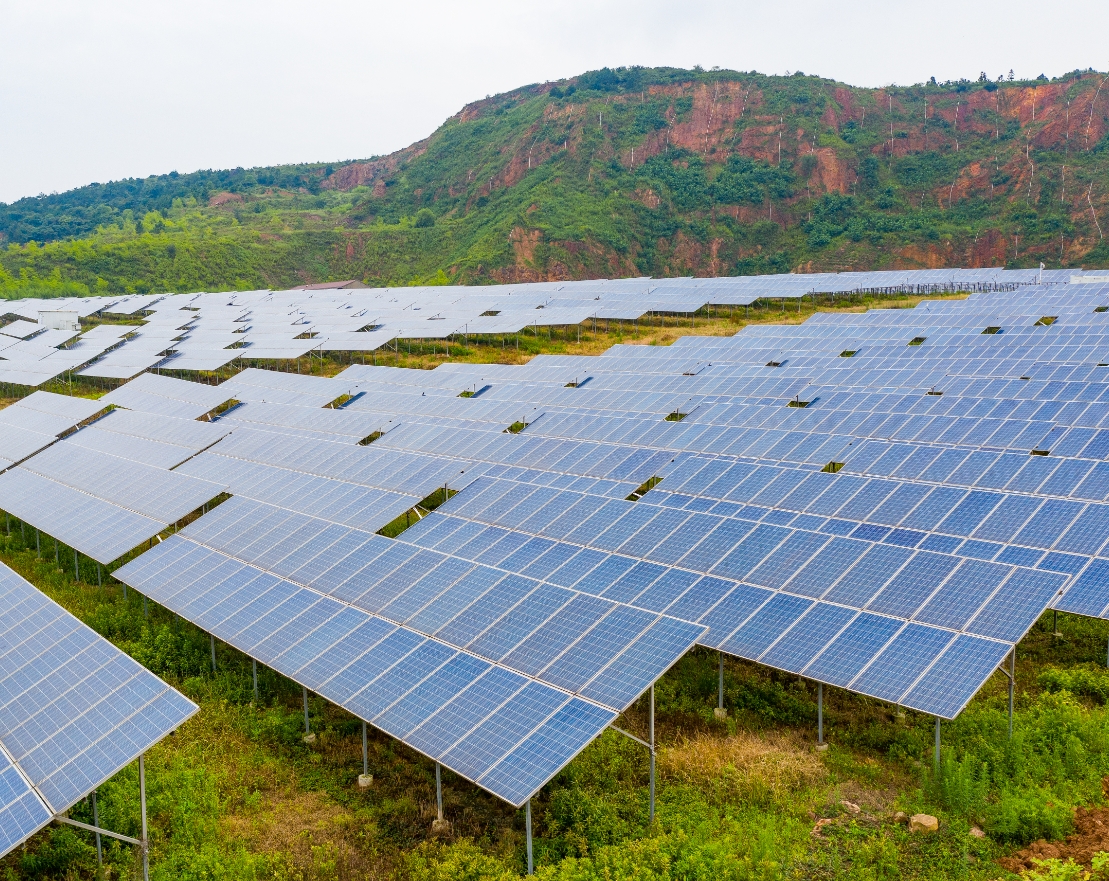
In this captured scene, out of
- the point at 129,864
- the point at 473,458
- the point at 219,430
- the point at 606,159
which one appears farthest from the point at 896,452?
the point at 606,159

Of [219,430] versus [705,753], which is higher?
[219,430]

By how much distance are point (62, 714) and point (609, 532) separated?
1218cm

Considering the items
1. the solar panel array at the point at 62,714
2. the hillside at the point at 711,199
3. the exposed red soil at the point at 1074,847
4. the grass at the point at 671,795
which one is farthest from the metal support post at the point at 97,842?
the hillside at the point at 711,199

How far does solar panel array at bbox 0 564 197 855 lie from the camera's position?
1123 centimetres

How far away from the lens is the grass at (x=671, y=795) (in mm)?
12320

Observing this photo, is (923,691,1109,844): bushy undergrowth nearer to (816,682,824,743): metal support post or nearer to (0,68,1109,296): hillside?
(816,682,824,743): metal support post

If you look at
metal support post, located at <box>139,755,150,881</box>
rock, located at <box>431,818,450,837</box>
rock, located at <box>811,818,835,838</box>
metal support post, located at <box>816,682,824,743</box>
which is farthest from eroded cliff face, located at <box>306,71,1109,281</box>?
metal support post, located at <box>139,755,150,881</box>

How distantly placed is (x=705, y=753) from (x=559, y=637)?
3.51m

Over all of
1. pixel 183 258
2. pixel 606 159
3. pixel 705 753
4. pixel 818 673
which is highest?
pixel 606 159

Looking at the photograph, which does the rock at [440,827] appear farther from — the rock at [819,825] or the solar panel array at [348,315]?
the solar panel array at [348,315]

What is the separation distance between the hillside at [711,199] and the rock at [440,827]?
103m

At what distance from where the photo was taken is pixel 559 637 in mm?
15352

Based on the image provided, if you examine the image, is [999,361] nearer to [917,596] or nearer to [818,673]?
[917,596]

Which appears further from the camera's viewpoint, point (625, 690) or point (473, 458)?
point (473, 458)
